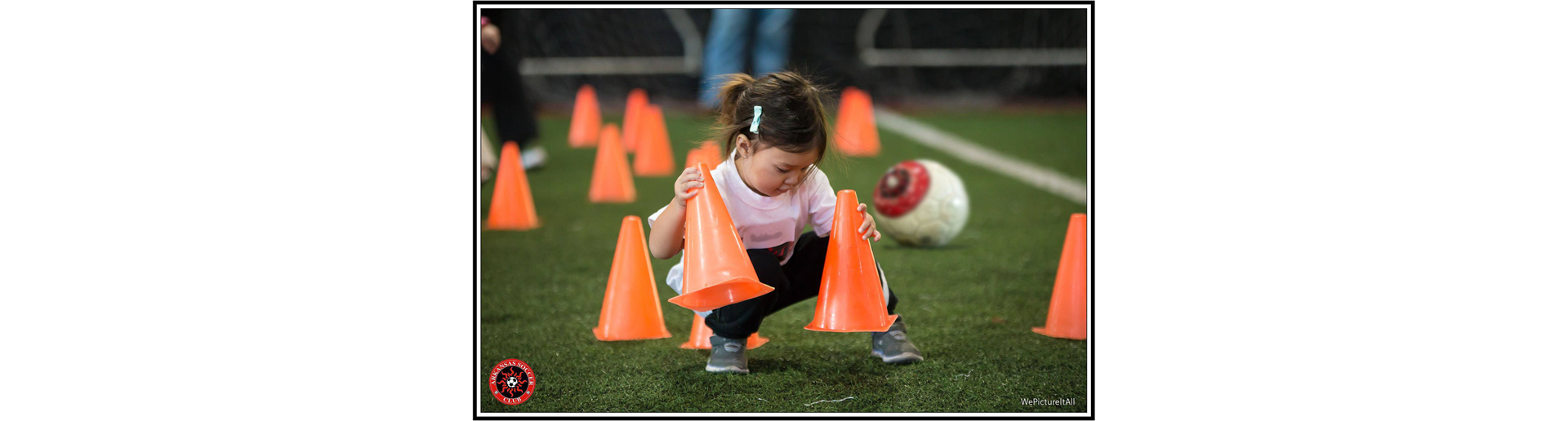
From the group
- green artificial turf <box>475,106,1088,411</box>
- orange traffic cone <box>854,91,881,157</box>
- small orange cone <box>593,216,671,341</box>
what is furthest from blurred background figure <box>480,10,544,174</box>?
small orange cone <box>593,216,671,341</box>

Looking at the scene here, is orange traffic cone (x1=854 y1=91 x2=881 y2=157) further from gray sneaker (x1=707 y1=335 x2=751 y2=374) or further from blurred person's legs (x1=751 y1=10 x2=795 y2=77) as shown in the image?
gray sneaker (x1=707 y1=335 x2=751 y2=374)

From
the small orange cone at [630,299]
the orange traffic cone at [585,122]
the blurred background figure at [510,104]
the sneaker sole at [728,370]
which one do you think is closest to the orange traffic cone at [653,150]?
the blurred background figure at [510,104]

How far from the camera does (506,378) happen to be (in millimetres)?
2020

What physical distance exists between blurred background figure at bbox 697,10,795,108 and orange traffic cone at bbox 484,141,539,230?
10.5 ft

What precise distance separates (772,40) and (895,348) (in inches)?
212

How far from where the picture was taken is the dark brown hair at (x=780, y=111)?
6.29 feet

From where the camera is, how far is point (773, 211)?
2057mm

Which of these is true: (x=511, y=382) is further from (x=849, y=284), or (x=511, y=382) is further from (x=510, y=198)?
(x=510, y=198)

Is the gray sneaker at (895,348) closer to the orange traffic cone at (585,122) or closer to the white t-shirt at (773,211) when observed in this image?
the white t-shirt at (773,211)

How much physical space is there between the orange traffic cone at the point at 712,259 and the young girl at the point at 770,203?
3cm

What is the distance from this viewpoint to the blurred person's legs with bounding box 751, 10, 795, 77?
22.7 feet

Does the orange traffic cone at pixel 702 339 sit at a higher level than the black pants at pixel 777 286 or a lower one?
lower
